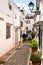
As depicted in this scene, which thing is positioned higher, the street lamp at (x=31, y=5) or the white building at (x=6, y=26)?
the street lamp at (x=31, y=5)

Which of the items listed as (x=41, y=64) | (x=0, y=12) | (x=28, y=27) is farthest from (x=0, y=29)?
(x=28, y=27)

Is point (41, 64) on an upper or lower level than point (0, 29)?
lower

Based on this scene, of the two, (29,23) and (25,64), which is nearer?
(25,64)

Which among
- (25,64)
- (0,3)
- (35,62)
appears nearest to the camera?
(35,62)

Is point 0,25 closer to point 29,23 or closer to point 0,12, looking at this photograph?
point 0,12

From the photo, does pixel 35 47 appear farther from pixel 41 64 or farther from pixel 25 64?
pixel 41 64

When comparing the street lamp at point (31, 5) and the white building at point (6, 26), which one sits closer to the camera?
the street lamp at point (31, 5)

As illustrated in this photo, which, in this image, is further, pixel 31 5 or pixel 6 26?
pixel 6 26

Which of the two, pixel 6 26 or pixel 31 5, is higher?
pixel 31 5

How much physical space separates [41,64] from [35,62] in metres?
0.44

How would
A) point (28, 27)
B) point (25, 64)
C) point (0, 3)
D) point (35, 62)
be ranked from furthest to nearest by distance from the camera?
point (28, 27) < point (0, 3) < point (25, 64) < point (35, 62)

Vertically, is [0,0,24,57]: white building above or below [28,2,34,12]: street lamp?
below

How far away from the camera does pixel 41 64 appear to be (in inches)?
470

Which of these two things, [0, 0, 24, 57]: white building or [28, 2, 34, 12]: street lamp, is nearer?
[28, 2, 34, 12]: street lamp
